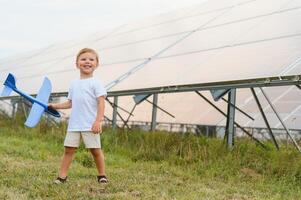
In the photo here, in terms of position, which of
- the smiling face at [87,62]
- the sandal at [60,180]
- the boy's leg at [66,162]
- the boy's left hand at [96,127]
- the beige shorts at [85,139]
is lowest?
the sandal at [60,180]

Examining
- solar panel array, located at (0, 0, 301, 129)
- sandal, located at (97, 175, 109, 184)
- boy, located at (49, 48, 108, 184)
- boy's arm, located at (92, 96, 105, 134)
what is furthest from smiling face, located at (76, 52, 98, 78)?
solar panel array, located at (0, 0, 301, 129)

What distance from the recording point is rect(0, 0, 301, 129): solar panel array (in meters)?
6.81

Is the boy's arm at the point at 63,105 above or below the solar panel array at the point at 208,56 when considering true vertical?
below

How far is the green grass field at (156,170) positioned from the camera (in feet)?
14.3

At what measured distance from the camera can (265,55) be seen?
675cm

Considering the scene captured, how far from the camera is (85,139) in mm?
4707

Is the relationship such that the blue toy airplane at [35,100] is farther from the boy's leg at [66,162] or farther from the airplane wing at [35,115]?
the boy's leg at [66,162]

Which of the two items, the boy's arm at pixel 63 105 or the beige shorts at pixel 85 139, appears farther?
the boy's arm at pixel 63 105

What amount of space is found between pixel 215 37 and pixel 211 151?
2.85 meters

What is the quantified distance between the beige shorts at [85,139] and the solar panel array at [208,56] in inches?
84.9

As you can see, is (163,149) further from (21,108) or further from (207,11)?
(21,108)

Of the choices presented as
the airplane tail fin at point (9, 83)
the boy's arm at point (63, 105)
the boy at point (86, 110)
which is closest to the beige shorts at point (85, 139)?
the boy at point (86, 110)

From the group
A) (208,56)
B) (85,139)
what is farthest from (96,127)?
(208,56)

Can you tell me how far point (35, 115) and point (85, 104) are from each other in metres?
0.45
